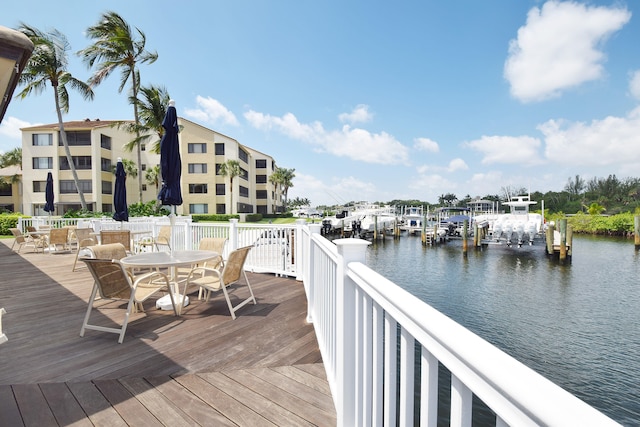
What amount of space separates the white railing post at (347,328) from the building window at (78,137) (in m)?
40.7

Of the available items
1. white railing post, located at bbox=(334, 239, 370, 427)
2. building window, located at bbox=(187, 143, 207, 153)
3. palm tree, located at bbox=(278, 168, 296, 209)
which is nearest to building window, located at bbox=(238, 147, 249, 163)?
building window, located at bbox=(187, 143, 207, 153)

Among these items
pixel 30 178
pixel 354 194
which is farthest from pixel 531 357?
pixel 354 194

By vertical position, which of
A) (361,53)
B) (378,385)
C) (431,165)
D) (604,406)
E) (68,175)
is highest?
(361,53)

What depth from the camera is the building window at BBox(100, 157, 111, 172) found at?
111ft

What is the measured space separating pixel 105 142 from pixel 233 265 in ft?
126

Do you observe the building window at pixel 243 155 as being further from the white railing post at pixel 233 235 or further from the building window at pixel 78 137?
the white railing post at pixel 233 235

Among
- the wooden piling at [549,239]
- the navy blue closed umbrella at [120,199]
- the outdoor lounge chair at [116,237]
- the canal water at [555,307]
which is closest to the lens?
the canal water at [555,307]

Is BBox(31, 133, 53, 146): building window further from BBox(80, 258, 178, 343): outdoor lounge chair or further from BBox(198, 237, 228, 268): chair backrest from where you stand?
BBox(80, 258, 178, 343): outdoor lounge chair

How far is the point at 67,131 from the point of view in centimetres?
3294

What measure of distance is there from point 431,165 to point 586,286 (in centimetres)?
4123

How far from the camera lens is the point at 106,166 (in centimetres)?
3453

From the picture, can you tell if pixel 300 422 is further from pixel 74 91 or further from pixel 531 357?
pixel 74 91

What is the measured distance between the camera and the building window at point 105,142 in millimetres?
33850

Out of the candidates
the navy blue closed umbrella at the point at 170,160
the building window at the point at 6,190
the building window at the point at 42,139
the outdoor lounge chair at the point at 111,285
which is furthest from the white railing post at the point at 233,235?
the building window at the point at 6,190
